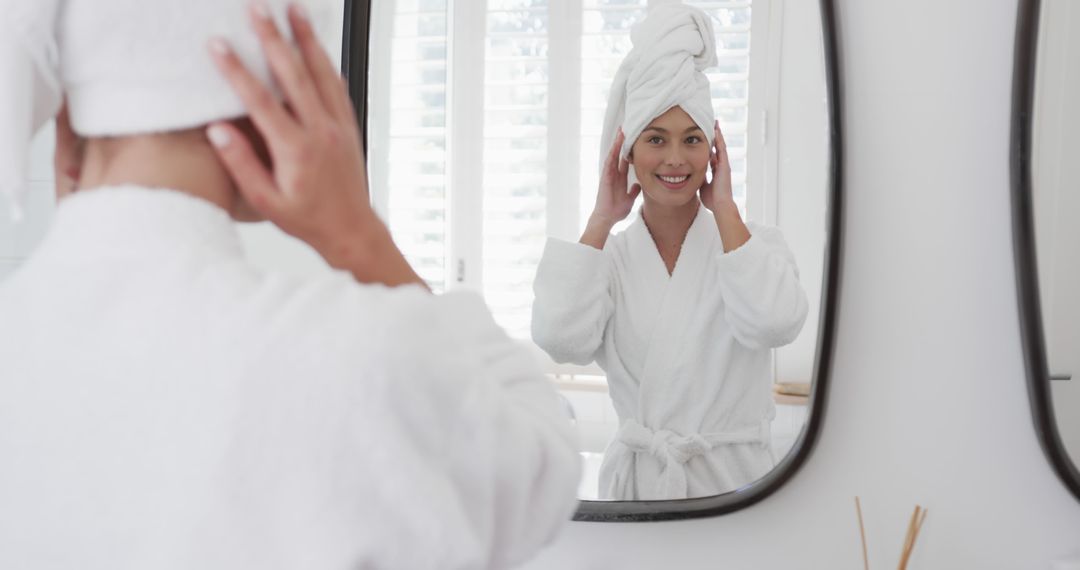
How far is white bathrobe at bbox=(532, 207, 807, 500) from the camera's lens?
1035 millimetres

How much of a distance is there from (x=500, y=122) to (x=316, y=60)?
2.11ft

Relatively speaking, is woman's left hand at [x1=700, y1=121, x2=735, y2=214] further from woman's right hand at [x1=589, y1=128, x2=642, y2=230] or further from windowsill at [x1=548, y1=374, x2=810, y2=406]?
windowsill at [x1=548, y1=374, x2=810, y2=406]

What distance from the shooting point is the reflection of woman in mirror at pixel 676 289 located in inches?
40.5

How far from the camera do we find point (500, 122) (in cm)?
110

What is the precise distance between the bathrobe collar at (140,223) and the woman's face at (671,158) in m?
0.67

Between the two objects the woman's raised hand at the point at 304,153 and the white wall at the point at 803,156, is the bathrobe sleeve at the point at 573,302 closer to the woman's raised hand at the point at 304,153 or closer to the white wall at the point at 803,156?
the white wall at the point at 803,156

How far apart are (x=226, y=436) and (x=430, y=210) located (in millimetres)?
744

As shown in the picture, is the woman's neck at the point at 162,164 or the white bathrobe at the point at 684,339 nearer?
the woman's neck at the point at 162,164

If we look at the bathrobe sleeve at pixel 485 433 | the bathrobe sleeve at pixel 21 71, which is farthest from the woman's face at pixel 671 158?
the bathrobe sleeve at pixel 21 71

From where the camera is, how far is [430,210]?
1.13 m

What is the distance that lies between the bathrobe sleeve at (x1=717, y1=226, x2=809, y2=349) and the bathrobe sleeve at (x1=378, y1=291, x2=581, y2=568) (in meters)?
0.57

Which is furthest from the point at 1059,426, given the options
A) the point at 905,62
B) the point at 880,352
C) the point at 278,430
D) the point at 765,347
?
the point at 278,430

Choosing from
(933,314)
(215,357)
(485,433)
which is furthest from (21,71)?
(933,314)

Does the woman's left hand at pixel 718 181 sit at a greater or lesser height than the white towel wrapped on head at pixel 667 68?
lesser
